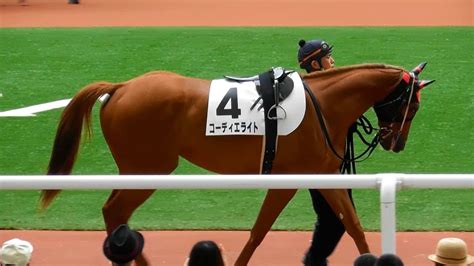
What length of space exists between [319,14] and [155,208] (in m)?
11.0

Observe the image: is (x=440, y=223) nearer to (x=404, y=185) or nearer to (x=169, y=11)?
(x=404, y=185)

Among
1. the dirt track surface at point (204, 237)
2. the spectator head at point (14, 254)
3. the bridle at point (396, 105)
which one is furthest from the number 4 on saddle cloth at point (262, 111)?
the spectator head at point (14, 254)

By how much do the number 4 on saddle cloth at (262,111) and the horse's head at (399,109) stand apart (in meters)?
0.59

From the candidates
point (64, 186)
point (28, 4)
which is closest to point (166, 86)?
point (64, 186)

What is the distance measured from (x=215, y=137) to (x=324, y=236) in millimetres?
957

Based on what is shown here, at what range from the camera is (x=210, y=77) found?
14.4 meters

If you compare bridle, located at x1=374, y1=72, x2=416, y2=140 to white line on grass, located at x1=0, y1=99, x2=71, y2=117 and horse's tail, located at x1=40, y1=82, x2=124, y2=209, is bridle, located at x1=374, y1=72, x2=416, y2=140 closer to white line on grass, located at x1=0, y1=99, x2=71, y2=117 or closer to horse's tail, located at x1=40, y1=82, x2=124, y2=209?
horse's tail, located at x1=40, y1=82, x2=124, y2=209

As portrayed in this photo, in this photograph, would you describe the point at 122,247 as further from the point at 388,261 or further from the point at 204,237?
the point at 204,237

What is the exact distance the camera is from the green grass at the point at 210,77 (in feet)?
30.3

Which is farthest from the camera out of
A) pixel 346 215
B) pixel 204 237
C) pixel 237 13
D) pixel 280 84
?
pixel 237 13

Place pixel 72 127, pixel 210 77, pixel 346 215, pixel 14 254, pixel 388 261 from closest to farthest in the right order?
pixel 388 261 < pixel 14 254 < pixel 346 215 < pixel 72 127 < pixel 210 77

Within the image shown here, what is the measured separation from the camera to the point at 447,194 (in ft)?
32.1

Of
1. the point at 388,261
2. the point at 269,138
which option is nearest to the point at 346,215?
the point at 269,138

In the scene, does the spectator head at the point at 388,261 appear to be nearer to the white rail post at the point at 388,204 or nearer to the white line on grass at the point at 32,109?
the white rail post at the point at 388,204
